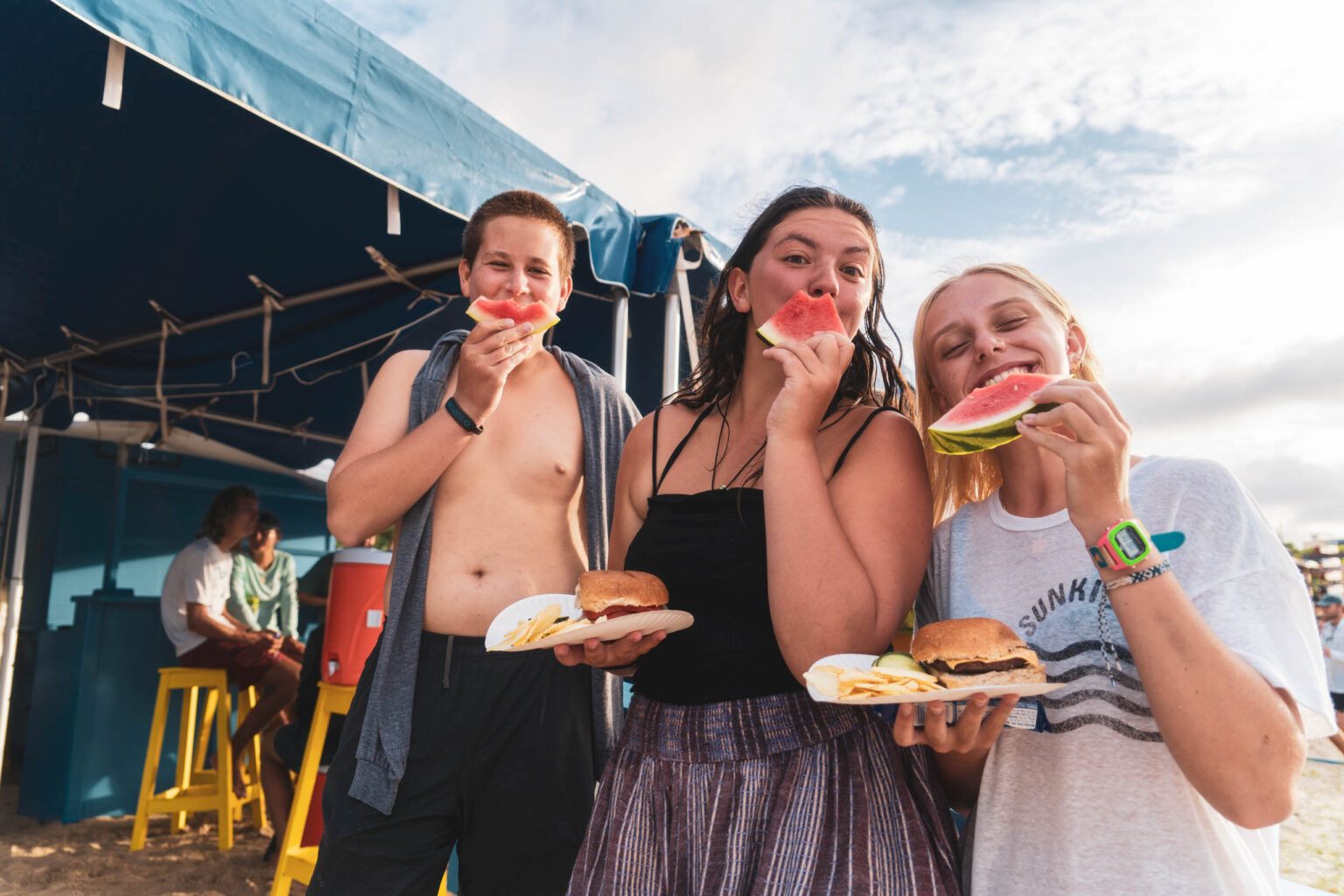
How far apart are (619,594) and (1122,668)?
820 mm

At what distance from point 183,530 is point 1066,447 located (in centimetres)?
951

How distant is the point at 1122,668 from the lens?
1.21 m

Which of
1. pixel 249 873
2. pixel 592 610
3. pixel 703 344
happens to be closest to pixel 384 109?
pixel 703 344

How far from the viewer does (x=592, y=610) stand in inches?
56.1

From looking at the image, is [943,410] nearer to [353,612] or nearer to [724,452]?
[724,452]

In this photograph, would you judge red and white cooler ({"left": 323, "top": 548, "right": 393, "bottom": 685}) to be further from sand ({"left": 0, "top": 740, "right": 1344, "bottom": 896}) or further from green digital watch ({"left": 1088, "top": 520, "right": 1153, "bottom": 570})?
green digital watch ({"left": 1088, "top": 520, "right": 1153, "bottom": 570})

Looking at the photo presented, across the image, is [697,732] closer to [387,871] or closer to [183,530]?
[387,871]

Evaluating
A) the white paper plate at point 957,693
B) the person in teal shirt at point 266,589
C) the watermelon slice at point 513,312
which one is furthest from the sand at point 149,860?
the white paper plate at point 957,693

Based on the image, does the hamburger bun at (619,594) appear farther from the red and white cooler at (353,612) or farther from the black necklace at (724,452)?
the red and white cooler at (353,612)

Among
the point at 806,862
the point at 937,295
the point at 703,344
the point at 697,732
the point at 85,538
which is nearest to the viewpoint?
the point at 806,862

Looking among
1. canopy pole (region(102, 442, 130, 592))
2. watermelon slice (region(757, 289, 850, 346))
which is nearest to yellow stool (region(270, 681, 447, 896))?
watermelon slice (region(757, 289, 850, 346))

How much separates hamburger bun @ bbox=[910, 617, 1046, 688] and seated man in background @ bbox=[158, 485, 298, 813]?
17.8 feet

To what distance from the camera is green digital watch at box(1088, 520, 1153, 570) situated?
3.42ft

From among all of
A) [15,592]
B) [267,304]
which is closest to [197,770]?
[15,592]
